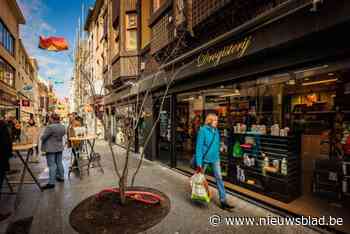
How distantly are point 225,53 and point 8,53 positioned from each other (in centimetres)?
2124

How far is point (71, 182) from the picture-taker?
5805 millimetres

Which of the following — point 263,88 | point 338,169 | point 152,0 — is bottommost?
point 338,169

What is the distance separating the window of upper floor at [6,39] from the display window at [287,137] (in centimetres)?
1788

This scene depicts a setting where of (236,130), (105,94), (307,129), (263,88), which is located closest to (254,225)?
(236,130)

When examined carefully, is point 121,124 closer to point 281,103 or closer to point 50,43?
point 50,43

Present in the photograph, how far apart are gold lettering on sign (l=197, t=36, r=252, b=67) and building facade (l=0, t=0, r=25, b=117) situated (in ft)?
52.1

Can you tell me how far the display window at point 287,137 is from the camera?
4305mm

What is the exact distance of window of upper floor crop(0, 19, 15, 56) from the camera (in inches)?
648

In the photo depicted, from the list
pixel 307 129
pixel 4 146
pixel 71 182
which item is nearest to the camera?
pixel 4 146

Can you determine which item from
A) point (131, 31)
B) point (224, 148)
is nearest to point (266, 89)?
point (224, 148)

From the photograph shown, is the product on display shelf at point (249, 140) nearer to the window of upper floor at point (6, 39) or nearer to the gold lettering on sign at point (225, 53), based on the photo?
the gold lettering on sign at point (225, 53)

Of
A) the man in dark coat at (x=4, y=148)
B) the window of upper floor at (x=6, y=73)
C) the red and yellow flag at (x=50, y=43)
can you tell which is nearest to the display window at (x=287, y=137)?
the man in dark coat at (x=4, y=148)

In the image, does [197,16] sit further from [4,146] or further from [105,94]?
[105,94]

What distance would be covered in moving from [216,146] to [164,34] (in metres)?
5.00
